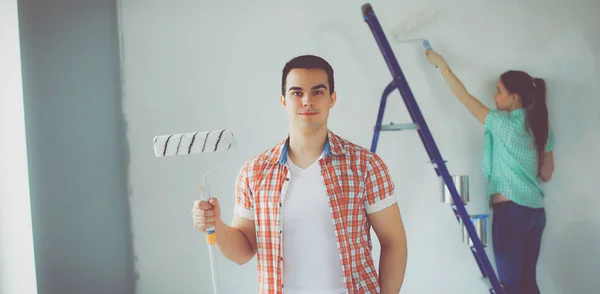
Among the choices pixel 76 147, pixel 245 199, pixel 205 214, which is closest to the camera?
pixel 205 214

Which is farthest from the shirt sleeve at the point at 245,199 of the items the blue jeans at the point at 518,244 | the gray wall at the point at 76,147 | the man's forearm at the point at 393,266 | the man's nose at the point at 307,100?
the blue jeans at the point at 518,244

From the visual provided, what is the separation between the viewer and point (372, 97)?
202 centimetres

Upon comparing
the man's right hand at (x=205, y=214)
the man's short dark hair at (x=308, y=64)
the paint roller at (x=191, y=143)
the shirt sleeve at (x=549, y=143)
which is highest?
the man's short dark hair at (x=308, y=64)

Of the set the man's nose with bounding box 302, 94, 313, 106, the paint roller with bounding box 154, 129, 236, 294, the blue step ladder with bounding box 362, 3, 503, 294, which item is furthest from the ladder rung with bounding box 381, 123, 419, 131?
the paint roller with bounding box 154, 129, 236, 294

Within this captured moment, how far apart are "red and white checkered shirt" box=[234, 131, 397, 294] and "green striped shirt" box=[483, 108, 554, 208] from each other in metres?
1.01

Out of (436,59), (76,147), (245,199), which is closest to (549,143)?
(436,59)

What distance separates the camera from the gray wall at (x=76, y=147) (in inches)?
59.7

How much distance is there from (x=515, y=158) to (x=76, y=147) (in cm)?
200

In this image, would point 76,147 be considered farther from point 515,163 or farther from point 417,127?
point 515,163

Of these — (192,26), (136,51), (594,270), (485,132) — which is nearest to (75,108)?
(136,51)

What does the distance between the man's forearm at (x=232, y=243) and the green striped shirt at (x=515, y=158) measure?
4.36 feet

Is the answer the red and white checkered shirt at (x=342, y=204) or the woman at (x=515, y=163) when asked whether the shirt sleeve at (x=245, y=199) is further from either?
the woman at (x=515, y=163)

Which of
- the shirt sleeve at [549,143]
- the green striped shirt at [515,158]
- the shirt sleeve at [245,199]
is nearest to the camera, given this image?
the shirt sleeve at [245,199]

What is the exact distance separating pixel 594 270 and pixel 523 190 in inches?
26.6
